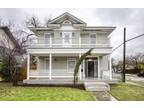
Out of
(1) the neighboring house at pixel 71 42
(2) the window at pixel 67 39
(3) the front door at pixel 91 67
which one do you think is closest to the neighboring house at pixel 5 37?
(1) the neighboring house at pixel 71 42

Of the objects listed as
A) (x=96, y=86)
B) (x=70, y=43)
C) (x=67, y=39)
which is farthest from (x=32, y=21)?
(x=96, y=86)

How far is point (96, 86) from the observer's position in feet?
53.6

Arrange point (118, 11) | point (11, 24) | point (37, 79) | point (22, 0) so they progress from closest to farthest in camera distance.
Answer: point (22, 0)
point (37, 79)
point (118, 11)
point (11, 24)

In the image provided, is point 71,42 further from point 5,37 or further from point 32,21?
point 32,21

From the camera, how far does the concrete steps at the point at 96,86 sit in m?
15.9

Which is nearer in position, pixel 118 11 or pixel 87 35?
pixel 87 35

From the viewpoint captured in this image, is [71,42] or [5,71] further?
[5,71]

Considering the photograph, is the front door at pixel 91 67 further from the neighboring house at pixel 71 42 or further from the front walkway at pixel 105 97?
the front walkway at pixel 105 97

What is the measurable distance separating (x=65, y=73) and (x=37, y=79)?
2940mm

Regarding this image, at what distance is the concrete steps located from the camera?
15.9 metres

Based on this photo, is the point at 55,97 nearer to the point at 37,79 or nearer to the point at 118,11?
the point at 37,79

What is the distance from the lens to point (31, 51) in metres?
19.3

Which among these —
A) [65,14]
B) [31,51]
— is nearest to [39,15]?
[65,14]

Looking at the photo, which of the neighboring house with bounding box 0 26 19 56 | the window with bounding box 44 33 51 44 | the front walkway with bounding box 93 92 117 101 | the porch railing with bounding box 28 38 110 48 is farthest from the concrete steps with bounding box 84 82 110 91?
the neighboring house with bounding box 0 26 19 56
